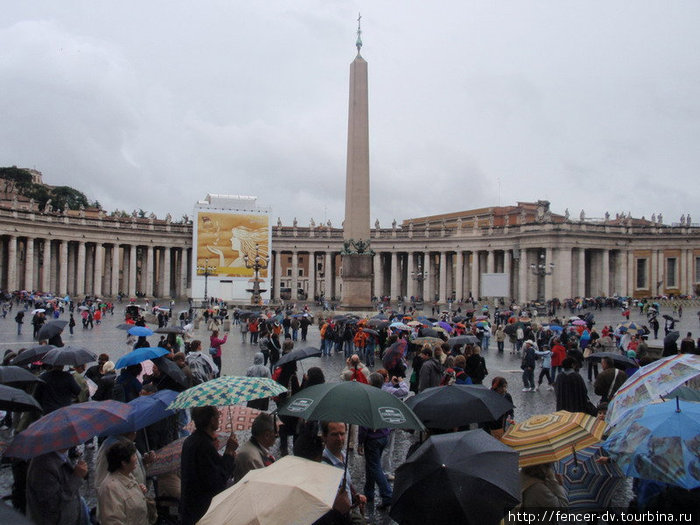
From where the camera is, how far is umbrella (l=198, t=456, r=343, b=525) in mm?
3227

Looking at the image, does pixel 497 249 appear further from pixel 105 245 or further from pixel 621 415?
pixel 621 415

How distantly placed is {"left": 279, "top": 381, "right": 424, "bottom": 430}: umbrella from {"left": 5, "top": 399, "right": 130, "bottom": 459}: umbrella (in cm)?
149

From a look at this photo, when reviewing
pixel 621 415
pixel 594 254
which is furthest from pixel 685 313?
pixel 621 415

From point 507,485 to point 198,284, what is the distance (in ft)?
174

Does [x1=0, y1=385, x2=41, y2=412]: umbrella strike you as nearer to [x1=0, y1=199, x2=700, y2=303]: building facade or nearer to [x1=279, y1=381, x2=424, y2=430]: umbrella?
[x1=279, y1=381, x2=424, y2=430]: umbrella

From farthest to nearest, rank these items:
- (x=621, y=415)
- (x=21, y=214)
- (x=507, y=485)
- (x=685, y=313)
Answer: (x=21, y=214)
(x=685, y=313)
(x=621, y=415)
(x=507, y=485)

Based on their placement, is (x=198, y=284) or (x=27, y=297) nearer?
(x=27, y=297)

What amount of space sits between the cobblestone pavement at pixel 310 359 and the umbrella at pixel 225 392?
1.72m

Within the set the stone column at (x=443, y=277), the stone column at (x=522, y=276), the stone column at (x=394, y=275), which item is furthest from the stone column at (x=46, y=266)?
the stone column at (x=522, y=276)

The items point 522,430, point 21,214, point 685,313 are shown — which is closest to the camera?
point 522,430

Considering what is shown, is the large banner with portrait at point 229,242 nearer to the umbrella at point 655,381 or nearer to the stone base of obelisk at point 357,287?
the stone base of obelisk at point 357,287

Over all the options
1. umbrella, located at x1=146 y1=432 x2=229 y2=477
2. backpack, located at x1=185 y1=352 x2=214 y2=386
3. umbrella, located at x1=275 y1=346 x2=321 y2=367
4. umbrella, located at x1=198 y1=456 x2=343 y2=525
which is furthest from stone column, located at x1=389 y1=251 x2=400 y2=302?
umbrella, located at x1=198 y1=456 x2=343 y2=525

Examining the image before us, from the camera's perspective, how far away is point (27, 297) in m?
42.1

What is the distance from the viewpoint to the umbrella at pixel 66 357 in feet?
26.8
